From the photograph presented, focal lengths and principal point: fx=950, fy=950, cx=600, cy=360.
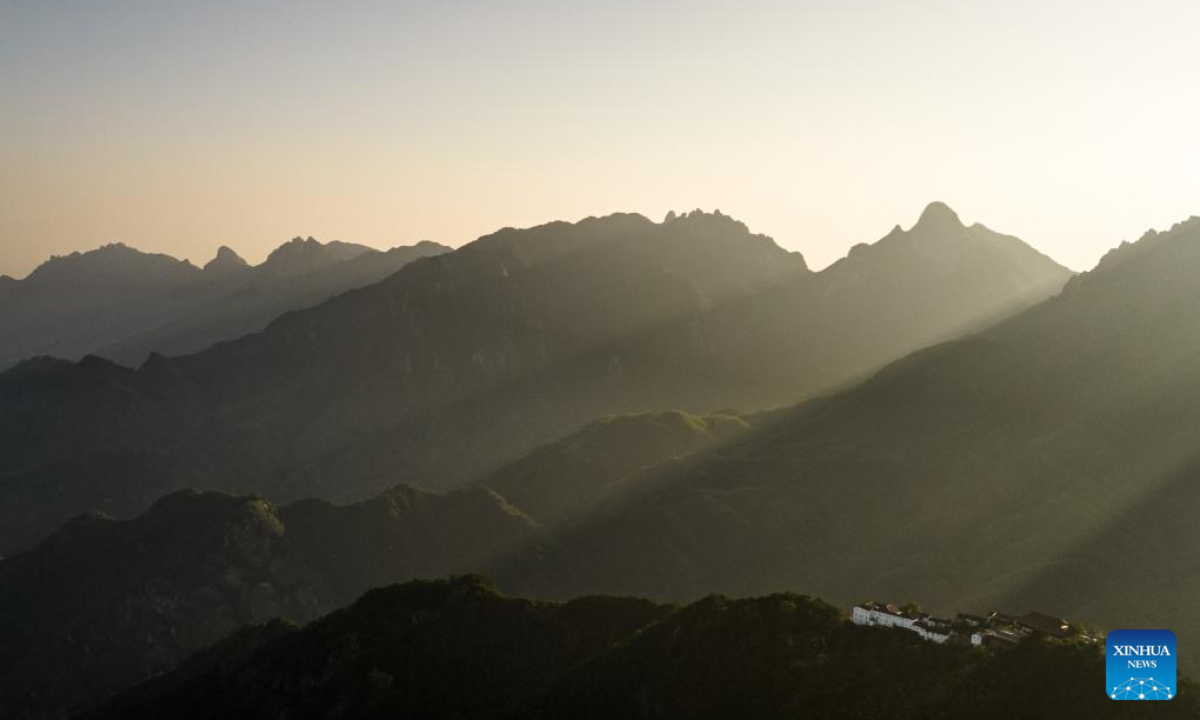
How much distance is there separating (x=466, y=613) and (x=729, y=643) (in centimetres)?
5607

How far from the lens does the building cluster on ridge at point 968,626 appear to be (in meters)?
104

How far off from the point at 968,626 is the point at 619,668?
42318mm

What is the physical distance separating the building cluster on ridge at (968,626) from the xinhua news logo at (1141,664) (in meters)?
18.6

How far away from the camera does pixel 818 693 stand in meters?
100

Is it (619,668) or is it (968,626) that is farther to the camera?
(619,668)

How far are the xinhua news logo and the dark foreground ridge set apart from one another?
11.2 ft

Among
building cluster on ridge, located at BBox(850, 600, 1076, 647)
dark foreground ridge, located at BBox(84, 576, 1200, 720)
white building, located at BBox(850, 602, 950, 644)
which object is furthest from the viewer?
white building, located at BBox(850, 602, 950, 644)

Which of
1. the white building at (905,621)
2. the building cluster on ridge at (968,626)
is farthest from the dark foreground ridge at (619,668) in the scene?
the building cluster on ridge at (968,626)

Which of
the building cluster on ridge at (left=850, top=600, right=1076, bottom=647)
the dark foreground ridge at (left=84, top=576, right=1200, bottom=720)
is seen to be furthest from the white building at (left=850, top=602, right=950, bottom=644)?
the dark foreground ridge at (left=84, top=576, right=1200, bottom=720)

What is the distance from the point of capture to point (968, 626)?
109812 millimetres

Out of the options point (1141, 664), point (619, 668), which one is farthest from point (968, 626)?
point (619, 668)

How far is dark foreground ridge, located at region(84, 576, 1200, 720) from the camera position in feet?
306

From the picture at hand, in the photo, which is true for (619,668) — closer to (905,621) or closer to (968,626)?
(905,621)

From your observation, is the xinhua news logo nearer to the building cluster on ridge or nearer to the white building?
the building cluster on ridge
